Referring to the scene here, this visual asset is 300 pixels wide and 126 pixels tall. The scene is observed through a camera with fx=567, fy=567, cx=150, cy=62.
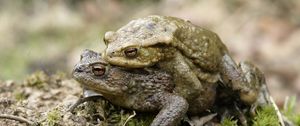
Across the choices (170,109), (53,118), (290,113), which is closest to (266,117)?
(290,113)

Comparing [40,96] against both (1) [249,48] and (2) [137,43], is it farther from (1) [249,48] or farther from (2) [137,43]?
(1) [249,48]

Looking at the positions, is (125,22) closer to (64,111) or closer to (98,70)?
(64,111)

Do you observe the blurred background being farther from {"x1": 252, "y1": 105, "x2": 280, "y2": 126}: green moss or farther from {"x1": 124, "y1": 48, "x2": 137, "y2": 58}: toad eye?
{"x1": 124, "y1": 48, "x2": 137, "y2": 58}: toad eye

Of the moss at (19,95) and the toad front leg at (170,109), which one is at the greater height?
the moss at (19,95)

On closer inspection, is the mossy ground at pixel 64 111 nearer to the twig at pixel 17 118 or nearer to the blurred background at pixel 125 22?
the twig at pixel 17 118

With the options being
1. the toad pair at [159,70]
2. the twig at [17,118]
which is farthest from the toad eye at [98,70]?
the twig at [17,118]

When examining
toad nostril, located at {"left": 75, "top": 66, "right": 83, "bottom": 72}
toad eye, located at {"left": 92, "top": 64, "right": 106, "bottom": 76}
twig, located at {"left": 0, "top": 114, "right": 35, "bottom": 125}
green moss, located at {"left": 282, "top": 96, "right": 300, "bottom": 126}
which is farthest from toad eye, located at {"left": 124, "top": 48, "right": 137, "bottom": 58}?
green moss, located at {"left": 282, "top": 96, "right": 300, "bottom": 126}

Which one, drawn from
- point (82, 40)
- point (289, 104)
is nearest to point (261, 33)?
point (82, 40)

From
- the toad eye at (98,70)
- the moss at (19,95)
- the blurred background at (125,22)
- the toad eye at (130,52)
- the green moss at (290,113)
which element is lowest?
the green moss at (290,113)
